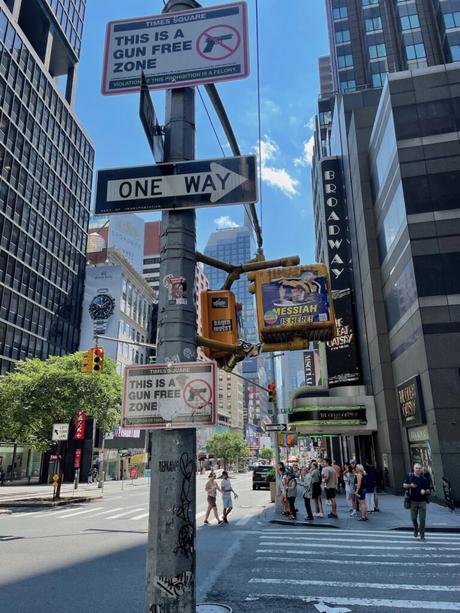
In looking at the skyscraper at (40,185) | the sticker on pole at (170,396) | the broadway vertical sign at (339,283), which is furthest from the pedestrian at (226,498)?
the skyscraper at (40,185)

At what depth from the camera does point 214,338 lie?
497 centimetres

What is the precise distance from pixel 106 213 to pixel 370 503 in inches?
692

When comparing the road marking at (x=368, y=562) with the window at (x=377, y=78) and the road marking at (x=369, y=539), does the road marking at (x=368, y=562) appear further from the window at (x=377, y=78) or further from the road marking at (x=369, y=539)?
the window at (x=377, y=78)

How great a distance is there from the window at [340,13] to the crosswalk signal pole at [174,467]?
9198 centimetres

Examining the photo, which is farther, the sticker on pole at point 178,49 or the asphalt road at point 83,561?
the asphalt road at point 83,561

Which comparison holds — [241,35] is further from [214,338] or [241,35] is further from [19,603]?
[19,603]

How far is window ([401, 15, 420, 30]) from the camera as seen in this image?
7169cm

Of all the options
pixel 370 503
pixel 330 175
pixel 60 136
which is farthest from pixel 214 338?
pixel 60 136

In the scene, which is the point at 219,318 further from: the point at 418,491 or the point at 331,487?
the point at 331,487

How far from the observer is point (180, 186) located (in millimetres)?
4473

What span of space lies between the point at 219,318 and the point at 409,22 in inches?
3324

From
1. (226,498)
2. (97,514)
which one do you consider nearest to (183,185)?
(226,498)

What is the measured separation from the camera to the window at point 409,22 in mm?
71688

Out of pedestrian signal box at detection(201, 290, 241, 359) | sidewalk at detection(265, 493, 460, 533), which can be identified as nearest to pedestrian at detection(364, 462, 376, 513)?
sidewalk at detection(265, 493, 460, 533)
